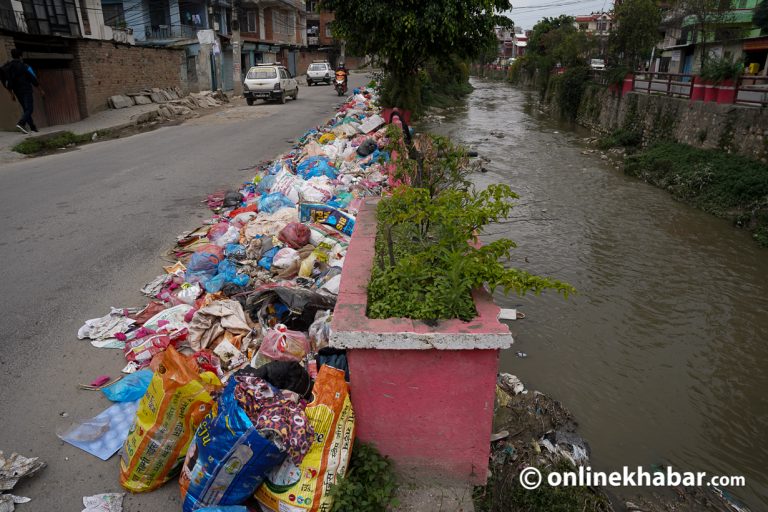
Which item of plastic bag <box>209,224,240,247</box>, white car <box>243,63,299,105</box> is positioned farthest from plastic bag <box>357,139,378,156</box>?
white car <box>243,63,299,105</box>

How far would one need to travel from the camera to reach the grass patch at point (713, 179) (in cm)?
903

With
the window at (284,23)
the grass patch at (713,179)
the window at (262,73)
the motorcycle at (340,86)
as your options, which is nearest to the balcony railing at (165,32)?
the window at (262,73)

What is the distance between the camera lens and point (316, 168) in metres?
8.27

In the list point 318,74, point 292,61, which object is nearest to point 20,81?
point 318,74

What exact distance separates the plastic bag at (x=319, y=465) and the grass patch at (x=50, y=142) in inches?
454

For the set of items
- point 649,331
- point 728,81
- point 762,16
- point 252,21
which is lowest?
point 649,331

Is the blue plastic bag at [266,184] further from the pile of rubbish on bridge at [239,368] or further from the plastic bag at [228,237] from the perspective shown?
the plastic bag at [228,237]

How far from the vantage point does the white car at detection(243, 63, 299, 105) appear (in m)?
20.3

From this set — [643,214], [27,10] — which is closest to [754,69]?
[643,214]

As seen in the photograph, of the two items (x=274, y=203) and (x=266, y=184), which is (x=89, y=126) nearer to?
(x=266, y=184)

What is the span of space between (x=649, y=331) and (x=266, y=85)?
1811 cm

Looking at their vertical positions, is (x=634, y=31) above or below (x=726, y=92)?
above

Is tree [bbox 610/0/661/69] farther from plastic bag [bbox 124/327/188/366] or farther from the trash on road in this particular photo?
the trash on road

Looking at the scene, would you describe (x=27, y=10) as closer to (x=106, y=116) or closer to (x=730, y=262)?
(x=106, y=116)
